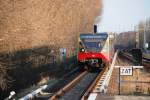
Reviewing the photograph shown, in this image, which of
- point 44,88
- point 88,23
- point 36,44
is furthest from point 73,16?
point 44,88

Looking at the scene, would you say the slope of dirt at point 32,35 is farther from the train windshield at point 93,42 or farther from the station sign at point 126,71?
the station sign at point 126,71

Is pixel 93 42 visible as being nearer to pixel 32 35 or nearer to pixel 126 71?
pixel 32 35

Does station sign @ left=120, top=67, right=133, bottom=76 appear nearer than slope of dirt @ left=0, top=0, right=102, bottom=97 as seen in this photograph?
Yes

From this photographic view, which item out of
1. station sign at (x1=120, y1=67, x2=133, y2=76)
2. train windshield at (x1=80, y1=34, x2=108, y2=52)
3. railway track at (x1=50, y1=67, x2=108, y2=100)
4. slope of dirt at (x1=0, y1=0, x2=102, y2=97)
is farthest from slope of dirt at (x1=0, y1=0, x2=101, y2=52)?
station sign at (x1=120, y1=67, x2=133, y2=76)

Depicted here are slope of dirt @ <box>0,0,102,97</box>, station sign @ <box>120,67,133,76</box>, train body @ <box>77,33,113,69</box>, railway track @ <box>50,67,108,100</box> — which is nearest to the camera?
railway track @ <box>50,67,108,100</box>

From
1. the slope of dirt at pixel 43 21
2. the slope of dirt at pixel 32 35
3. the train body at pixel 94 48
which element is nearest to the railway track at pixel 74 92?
the slope of dirt at pixel 32 35

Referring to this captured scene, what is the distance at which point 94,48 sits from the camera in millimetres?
31406

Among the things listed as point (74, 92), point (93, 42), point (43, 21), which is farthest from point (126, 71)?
point (43, 21)

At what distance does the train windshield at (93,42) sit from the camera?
1227 inches

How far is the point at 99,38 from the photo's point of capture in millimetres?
31219

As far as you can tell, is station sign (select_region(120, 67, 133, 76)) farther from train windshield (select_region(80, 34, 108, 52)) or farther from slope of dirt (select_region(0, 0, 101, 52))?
train windshield (select_region(80, 34, 108, 52))

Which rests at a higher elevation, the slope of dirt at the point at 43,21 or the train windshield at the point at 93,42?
the slope of dirt at the point at 43,21

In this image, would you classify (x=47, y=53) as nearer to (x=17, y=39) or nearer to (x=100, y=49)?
(x=100, y=49)

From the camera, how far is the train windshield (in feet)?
102
